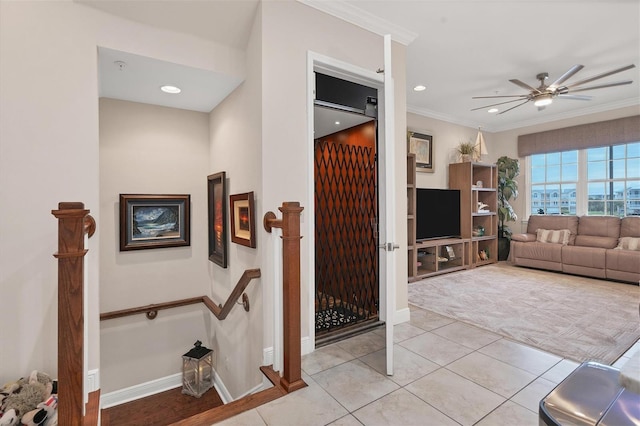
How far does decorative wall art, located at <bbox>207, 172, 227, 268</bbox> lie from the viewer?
9.96 ft

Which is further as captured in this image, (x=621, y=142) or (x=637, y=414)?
(x=621, y=142)

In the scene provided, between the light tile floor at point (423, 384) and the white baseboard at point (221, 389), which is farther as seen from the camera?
the white baseboard at point (221, 389)

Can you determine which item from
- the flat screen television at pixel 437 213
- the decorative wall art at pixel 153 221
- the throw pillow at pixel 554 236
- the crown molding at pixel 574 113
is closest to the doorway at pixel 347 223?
the decorative wall art at pixel 153 221

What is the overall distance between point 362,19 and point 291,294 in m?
2.33

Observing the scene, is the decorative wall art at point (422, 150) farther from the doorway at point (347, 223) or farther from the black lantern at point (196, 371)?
the black lantern at point (196, 371)

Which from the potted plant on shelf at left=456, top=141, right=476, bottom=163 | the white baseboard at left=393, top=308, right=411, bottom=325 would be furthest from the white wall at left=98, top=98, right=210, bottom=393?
the potted plant on shelf at left=456, top=141, right=476, bottom=163

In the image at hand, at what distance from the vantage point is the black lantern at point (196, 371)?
3.28 meters

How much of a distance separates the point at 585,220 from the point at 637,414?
601 cm

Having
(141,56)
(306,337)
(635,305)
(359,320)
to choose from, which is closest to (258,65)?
(141,56)

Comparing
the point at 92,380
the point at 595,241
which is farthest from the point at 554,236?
the point at 92,380

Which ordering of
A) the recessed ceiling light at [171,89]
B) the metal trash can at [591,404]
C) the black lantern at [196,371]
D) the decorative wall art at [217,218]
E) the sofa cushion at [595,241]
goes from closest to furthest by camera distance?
the metal trash can at [591,404] → the recessed ceiling light at [171,89] → the decorative wall art at [217,218] → the black lantern at [196,371] → the sofa cushion at [595,241]

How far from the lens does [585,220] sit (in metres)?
5.42

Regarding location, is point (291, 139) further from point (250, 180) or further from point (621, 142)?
point (621, 142)

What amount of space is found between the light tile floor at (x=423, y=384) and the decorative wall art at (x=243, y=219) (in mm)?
1007
